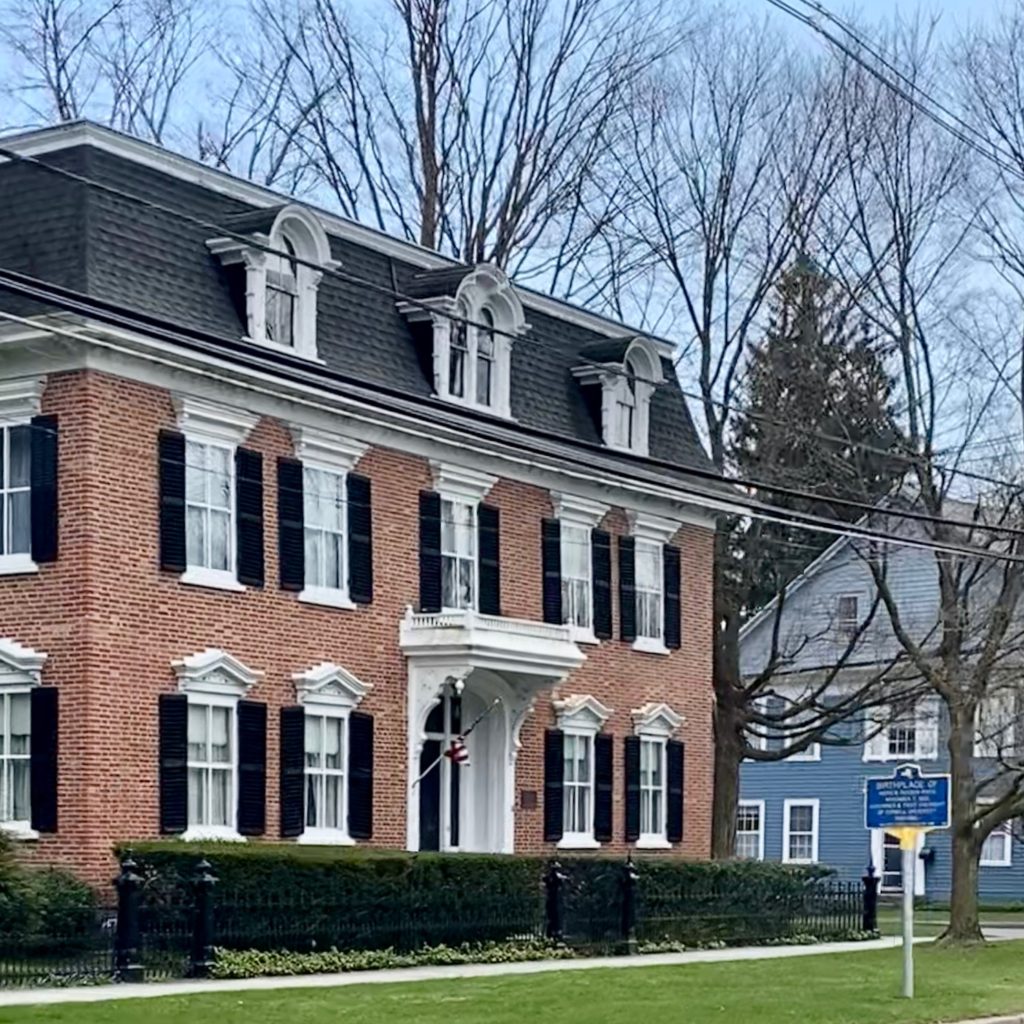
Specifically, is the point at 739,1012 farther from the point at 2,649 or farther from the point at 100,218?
the point at 100,218

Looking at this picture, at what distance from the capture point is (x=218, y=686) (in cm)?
2936

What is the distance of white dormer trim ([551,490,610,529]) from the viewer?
3616cm

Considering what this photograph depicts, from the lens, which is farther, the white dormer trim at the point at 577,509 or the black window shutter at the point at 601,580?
the black window shutter at the point at 601,580

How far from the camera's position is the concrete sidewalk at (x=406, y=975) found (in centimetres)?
2158

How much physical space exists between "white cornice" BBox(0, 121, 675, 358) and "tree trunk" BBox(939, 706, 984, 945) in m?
10.1

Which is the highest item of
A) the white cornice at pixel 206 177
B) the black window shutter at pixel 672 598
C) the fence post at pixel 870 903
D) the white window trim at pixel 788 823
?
the white cornice at pixel 206 177

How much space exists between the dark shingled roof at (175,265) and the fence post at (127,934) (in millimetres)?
6552

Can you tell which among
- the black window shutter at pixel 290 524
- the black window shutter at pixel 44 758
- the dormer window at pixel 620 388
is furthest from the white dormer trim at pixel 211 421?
the dormer window at pixel 620 388

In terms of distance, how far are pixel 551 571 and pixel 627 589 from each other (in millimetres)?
2440

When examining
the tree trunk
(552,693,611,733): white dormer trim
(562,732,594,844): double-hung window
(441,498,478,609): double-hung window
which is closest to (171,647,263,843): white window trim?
(441,498,478,609): double-hung window

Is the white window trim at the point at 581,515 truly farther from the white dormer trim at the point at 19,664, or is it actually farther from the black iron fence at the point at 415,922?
the white dormer trim at the point at 19,664


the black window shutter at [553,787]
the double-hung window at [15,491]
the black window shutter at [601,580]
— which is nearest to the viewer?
the double-hung window at [15,491]

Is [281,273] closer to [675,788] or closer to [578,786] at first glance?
[578,786]

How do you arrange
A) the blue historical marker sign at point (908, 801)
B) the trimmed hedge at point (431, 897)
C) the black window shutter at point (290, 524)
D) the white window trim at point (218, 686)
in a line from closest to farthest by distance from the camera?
1. the blue historical marker sign at point (908, 801)
2. the trimmed hedge at point (431, 897)
3. the white window trim at point (218, 686)
4. the black window shutter at point (290, 524)
